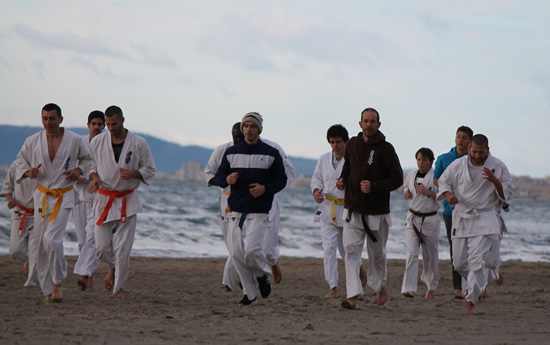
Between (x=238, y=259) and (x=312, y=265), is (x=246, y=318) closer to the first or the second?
(x=238, y=259)

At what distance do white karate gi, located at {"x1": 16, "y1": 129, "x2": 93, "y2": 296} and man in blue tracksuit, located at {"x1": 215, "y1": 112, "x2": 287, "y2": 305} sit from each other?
5.61ft

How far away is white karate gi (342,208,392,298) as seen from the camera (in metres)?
9.05

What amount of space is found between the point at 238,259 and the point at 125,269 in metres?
1.53

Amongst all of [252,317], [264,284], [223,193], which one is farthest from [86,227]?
[252,317]

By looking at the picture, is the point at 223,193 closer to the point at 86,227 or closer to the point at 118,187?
the point at 118,187

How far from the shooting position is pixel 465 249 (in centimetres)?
920

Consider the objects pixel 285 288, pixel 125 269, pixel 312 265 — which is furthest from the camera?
pixel 312 265

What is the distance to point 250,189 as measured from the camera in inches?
350

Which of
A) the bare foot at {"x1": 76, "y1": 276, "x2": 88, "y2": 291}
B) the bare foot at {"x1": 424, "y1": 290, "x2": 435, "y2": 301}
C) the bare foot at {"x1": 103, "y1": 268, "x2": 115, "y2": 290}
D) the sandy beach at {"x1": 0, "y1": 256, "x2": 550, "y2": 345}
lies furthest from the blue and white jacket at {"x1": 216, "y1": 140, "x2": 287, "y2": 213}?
the bare foot at {"x1": 424, "y1": 290, "x2": 435, "y2": 301}

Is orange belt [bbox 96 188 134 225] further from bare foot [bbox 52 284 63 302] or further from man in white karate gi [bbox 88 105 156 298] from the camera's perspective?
bare foot [bbox 52 284 63 302]

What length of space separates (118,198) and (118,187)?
14cm

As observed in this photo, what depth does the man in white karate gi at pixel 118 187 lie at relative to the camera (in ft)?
31.8

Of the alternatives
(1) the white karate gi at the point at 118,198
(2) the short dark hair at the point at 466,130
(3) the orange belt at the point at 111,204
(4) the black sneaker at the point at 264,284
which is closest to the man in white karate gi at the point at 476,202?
(2) the short dark hair at the point at 466,130

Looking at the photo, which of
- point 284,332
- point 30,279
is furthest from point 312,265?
point 284,332
